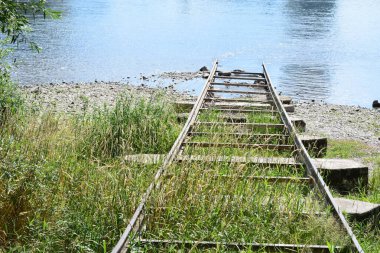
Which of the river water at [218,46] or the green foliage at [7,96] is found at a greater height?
the green foliage at [7,96]

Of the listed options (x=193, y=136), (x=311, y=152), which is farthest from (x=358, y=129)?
(x=193, y=136)

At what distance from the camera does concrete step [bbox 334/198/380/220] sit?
636cm

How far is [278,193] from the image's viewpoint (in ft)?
21.1

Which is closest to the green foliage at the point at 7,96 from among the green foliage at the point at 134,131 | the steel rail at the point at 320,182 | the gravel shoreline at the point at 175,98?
the gravel shoreline at the point at 175,98

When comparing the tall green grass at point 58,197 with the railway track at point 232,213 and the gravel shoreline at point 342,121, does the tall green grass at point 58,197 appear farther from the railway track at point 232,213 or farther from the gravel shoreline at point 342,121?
the gravel shoreline at point 342,121

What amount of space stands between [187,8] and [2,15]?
46257 mm

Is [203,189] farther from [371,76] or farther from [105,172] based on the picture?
[371,76]

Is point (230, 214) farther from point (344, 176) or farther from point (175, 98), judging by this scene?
point (175, 98)

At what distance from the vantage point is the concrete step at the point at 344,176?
7.89 metres

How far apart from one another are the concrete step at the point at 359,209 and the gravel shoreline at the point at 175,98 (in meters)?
5.19

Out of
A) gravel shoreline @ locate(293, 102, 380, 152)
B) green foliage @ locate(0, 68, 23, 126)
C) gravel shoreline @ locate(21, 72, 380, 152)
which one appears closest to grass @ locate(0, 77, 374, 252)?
green foliage @ locate(0, 68, 23, 126)

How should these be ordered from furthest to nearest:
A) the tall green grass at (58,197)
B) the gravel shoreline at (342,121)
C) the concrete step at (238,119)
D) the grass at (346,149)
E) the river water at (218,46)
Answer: the river water at (218,46) < the gravel shoreline at (342,121) < the grass at (346,149) < the concrete step at (238,119) < the tall green grass at (58,197)

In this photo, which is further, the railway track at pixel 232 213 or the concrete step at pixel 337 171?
the concrete step at pixel 337 171

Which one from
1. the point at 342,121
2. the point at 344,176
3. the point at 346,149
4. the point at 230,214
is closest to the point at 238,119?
the point at 346,149
